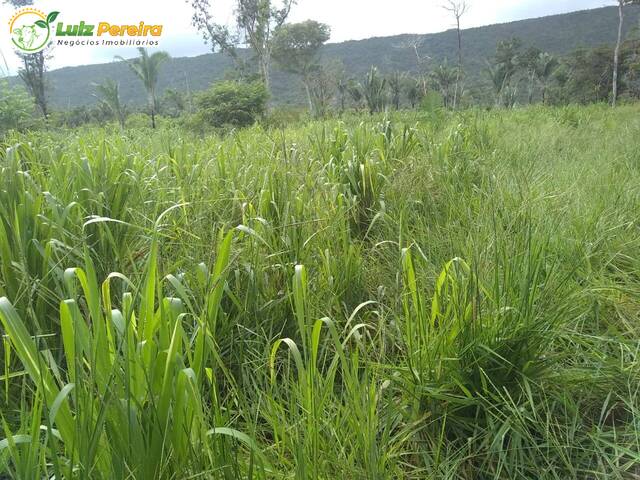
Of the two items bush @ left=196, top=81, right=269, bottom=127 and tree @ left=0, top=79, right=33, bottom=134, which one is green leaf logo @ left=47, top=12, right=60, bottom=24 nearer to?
tree @ left=0, top=79, right=33, bottom=134

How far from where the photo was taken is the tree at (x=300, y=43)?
31734 millimetres

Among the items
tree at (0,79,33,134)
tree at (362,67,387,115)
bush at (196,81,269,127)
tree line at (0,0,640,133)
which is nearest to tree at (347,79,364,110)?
tree line at (0,0,640,133)

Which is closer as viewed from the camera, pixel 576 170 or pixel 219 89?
pixel 576 170

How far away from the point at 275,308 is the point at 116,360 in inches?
29.7

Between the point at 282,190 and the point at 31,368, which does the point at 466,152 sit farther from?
the point at 31,368

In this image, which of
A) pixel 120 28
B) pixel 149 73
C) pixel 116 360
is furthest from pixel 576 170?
pixel 149 73

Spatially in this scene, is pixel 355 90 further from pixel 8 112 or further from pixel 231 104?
pixel 8 112

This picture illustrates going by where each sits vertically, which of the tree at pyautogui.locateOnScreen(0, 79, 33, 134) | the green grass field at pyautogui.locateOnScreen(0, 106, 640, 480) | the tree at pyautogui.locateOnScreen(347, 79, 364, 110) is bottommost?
the green grass field at pyautogui.locateOnScreen(0, 106, 640, 480)

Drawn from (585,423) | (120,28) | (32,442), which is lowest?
(585,423)

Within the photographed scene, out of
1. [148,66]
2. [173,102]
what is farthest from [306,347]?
[173,102]

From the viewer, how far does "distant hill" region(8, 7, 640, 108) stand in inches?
1762

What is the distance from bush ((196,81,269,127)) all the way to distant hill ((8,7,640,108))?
27396mm

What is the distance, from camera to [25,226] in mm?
1361

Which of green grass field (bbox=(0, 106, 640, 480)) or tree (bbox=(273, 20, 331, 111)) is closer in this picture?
green grass field (bbox=(0, 106, 640, 480))
